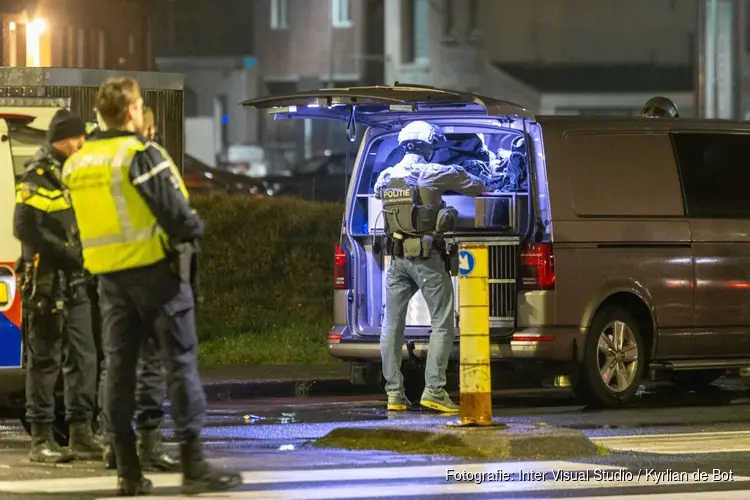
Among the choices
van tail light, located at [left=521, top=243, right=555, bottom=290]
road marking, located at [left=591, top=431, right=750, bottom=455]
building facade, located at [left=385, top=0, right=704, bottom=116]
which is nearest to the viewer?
road marking, located at [left=591, top=431, right=750, bottom=455]

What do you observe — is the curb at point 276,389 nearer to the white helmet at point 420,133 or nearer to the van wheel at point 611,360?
the van wheel at point 611,360

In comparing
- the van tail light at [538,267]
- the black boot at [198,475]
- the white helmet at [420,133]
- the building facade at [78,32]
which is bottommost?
the black boot at [198,475]

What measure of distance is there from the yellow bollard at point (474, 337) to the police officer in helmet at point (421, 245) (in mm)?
1438

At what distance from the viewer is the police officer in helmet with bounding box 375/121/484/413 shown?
9.93 m

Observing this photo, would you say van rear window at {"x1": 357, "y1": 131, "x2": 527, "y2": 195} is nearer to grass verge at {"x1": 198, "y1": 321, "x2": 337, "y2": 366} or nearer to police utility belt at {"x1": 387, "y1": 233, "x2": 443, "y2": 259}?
police utility belt at {"x1": 387, "y1": 233, "x2": 443, "y2": 259}

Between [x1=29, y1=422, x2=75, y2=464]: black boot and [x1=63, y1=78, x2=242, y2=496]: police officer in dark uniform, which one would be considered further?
[x1=29, y1=422, x2=75, y2=464]: black boot

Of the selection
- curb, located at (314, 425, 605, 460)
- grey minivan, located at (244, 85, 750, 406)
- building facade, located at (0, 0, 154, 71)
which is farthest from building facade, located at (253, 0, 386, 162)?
curb, located at (314, 425, 605, 460)

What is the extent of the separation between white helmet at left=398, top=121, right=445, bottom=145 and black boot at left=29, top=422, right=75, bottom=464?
10.7ft

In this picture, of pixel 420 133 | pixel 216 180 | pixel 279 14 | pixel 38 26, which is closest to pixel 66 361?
pixel 420 133

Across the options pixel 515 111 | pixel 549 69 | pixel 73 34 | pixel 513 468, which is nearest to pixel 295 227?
pixel 73 34

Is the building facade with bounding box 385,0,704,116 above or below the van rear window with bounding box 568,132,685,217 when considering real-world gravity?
above

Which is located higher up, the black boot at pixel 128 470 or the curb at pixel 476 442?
the black boot at pixel 128 470

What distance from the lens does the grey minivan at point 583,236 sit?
10211 mm

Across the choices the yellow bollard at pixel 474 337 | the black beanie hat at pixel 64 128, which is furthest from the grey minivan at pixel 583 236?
the black beanie hat at pixel 64 128
